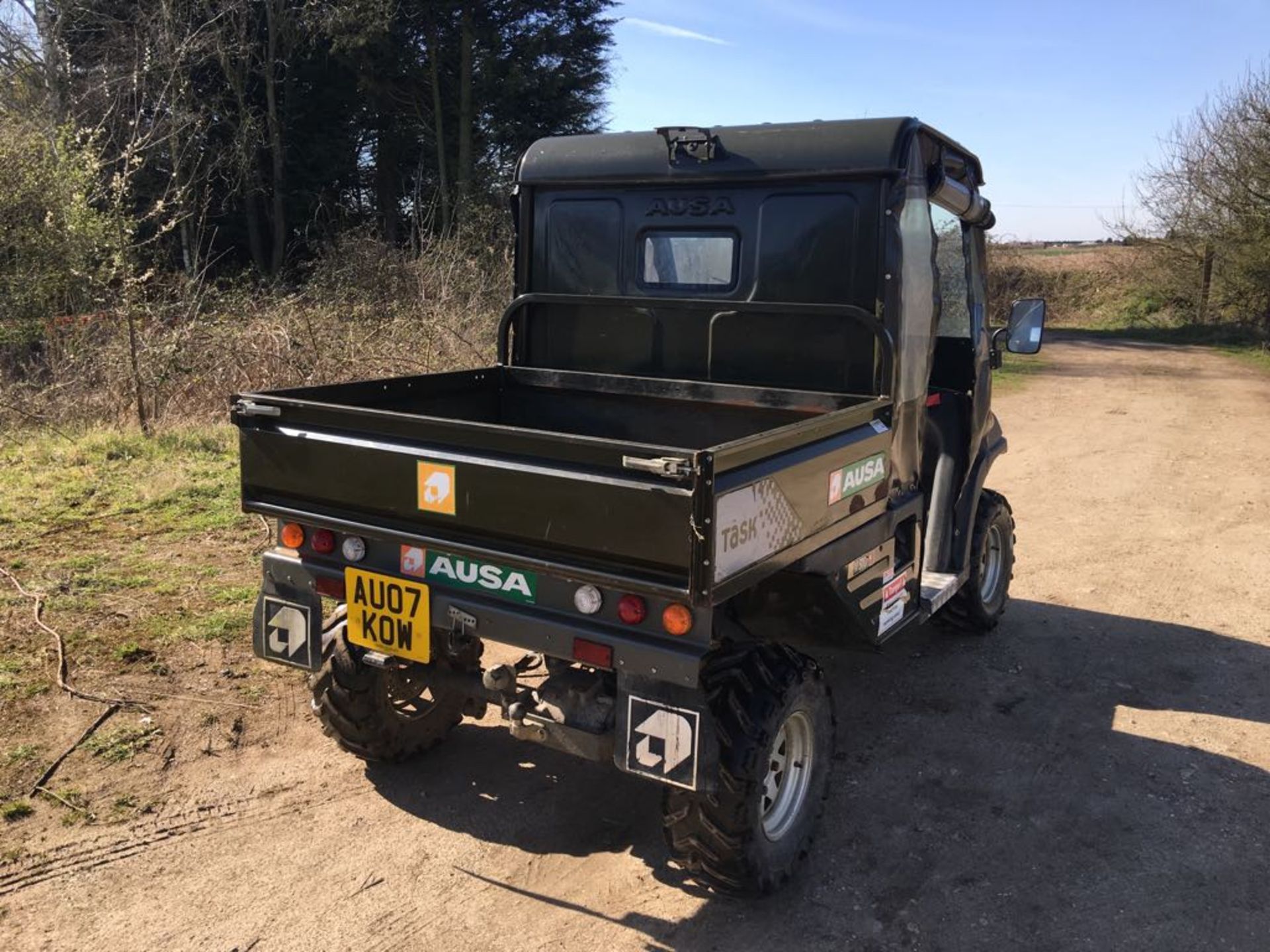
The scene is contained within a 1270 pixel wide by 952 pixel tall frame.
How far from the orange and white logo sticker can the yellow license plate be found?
11.4 inches

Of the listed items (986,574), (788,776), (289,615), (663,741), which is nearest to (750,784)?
(663,741)

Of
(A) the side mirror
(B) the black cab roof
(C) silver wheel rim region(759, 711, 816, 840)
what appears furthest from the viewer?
(A) the side mirror

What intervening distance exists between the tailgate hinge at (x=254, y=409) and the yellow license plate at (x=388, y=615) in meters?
0.57

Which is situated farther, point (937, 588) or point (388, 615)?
point (937, 588)

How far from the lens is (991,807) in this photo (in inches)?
145

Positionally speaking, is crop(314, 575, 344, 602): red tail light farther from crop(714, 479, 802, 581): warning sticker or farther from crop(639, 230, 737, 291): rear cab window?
crop(639, 230, 737, 291): rear cab window

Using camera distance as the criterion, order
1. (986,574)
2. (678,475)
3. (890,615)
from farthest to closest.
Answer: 1. (986,574)
2. (890,615)
3. (678,475)

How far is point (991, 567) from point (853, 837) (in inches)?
92.6

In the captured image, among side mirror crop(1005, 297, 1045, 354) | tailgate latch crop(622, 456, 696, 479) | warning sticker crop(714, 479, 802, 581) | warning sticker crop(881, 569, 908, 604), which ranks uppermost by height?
side mirror crop(1005, 297, 1045, 354)

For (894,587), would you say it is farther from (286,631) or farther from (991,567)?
(286,631)

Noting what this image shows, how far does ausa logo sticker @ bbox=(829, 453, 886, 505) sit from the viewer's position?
317 cm

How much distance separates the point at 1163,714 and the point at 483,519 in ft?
11.1

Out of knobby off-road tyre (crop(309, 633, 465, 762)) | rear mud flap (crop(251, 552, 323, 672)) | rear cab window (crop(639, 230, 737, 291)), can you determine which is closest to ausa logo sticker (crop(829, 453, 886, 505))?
rear cab window (crop(639, 230, 737, 291))

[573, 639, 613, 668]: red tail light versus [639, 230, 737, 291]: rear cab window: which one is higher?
[639, 230, 737, 291]: rear cab window
